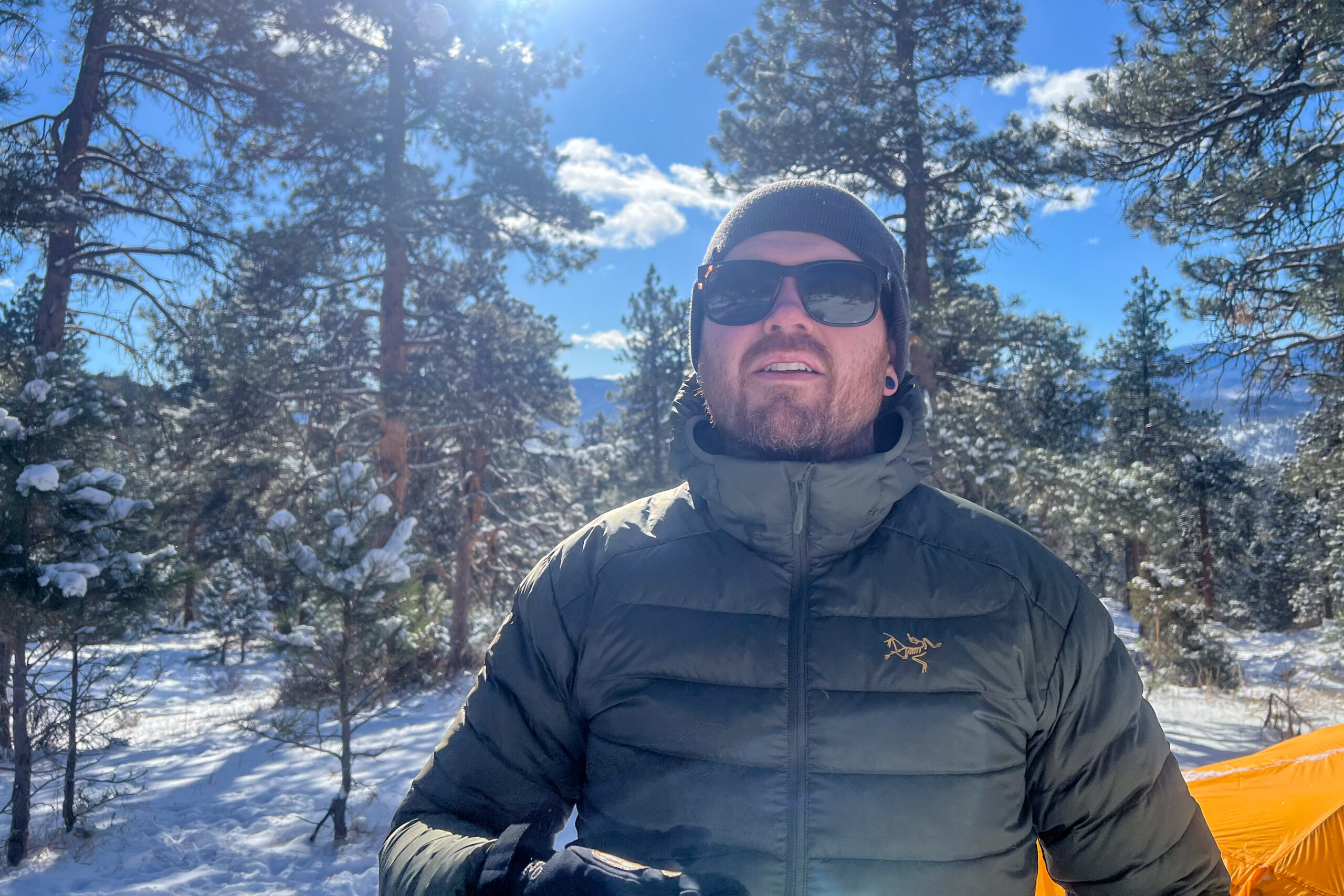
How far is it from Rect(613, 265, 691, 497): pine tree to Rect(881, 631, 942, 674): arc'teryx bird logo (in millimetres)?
18818

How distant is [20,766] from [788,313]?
8766 mm

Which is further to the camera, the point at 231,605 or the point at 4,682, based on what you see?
the point at 231,605

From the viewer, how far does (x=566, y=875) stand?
1145 mm

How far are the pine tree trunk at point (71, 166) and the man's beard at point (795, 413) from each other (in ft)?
30.3

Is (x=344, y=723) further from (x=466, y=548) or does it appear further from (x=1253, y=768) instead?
(x=1253, y=768)

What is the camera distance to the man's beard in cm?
174

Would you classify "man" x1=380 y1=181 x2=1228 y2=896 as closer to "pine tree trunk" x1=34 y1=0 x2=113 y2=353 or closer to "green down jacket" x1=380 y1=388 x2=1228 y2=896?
"green down jacket" x1=380 y1=388 x2=1228 y2=896

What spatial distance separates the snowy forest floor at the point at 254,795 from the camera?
19.1ft

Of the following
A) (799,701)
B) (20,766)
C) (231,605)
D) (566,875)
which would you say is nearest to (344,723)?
(20,766)

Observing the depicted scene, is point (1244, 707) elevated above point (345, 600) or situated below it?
below

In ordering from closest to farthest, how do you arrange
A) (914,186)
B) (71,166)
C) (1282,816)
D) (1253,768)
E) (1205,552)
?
(1282,816) < (1253,768) < (71,166) < (914,186) < (1205,552)

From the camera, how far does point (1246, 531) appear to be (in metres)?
30.2

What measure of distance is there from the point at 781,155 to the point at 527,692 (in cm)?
932

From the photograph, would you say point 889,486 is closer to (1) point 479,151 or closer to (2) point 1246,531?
(1) point 479,151
